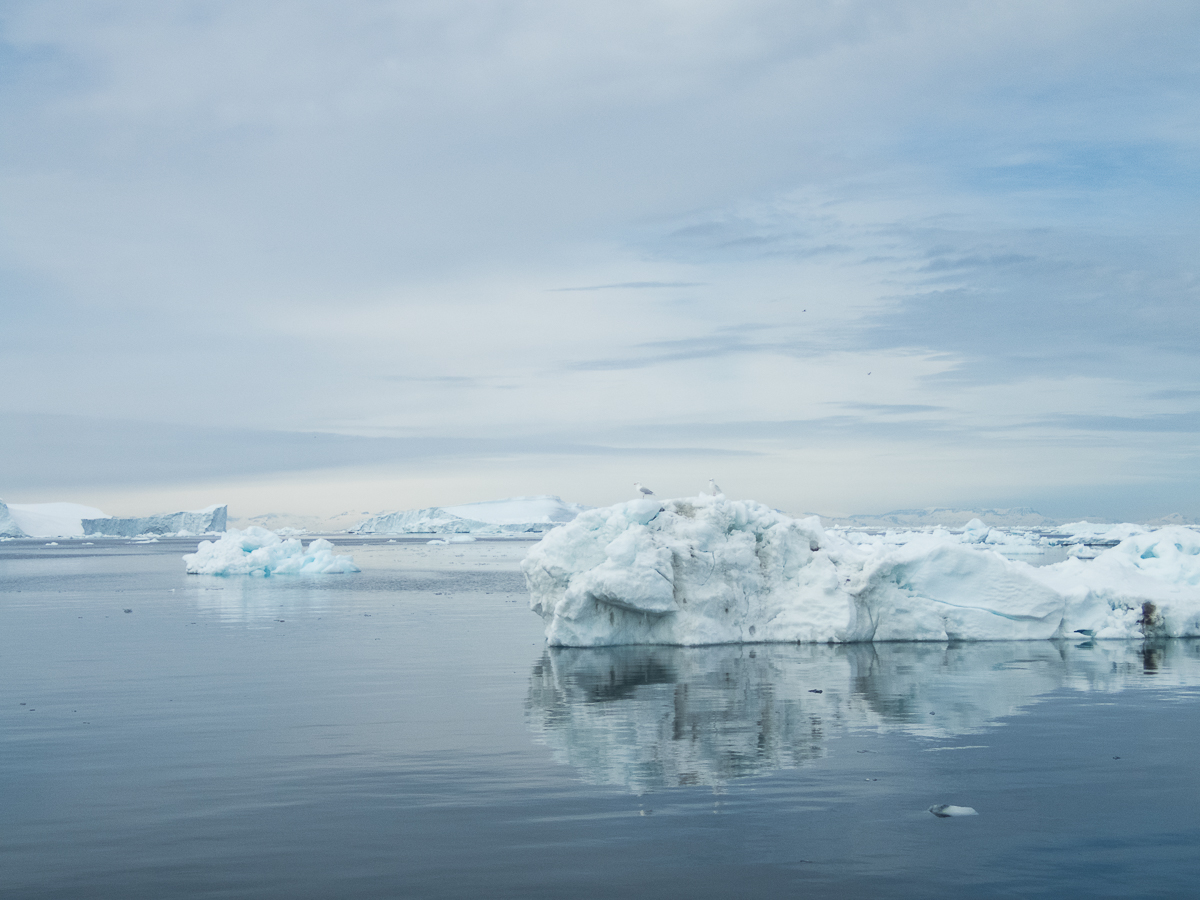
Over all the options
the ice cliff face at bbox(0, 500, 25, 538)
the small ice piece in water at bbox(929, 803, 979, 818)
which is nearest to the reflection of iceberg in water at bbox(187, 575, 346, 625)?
the small ice piece in water at bbox(929, 803, 979, 818)

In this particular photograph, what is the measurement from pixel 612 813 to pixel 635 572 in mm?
12214

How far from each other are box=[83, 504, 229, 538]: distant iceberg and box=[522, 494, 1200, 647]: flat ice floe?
503ft

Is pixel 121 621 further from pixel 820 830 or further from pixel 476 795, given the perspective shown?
pixel 820 830

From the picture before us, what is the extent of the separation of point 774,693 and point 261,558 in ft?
142

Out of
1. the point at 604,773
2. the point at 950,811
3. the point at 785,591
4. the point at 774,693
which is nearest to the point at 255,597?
the point at 785,591

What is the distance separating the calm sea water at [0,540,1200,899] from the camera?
7.94 meters

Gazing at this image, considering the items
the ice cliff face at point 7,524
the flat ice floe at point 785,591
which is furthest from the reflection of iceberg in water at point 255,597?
the ice cliff face at point 7,524

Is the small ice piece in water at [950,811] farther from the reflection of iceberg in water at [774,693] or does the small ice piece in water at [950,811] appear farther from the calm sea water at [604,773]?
the reflection of iceberg in water at [774,693]

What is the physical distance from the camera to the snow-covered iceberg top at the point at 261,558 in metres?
53.9

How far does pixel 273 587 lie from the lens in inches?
1817

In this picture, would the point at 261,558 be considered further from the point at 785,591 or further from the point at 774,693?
the point at 774,693

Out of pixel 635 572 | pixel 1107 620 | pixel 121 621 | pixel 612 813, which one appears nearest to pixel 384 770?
pixel 612 813

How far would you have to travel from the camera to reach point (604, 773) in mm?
10953

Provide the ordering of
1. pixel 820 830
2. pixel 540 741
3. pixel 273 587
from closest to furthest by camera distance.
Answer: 1. pixel 820 830
2. pixel 540 741
3. pixel 273 587
